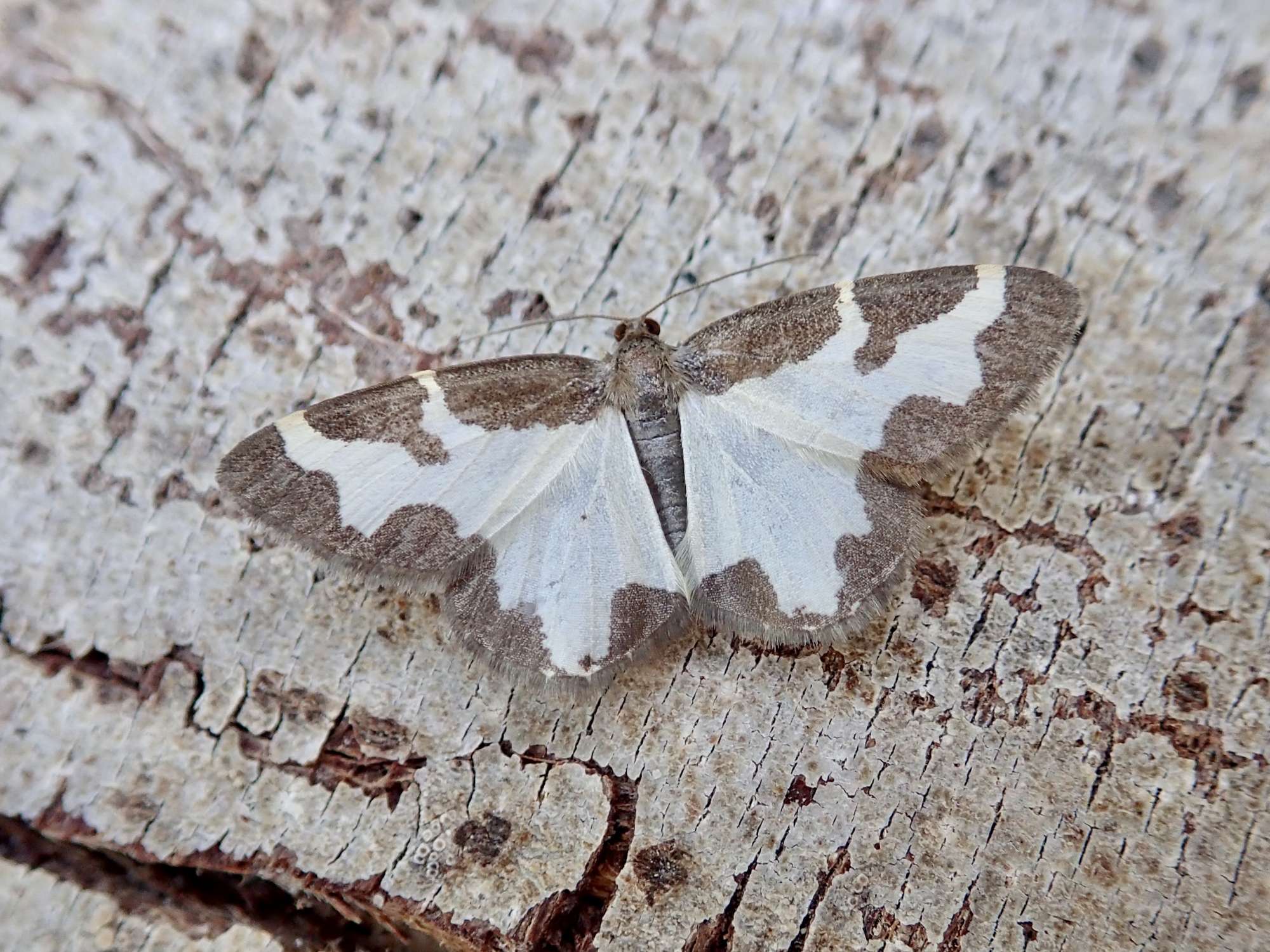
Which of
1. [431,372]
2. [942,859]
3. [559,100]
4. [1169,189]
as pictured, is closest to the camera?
[942,859]

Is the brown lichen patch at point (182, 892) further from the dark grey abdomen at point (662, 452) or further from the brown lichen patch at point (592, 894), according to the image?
the dark grey abdomen at point (662, 452)

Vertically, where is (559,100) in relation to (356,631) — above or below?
above

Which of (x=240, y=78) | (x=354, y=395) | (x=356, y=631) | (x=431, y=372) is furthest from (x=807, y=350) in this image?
(x=240, y=78)

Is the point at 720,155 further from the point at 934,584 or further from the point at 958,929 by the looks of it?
the point at 958,929

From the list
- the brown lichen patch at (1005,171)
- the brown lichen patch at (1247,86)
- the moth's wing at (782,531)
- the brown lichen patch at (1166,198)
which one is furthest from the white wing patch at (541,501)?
the brown lichen patch at (1247,86)

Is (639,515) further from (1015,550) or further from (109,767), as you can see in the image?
(109,767)

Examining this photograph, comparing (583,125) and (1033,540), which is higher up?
(583,125)

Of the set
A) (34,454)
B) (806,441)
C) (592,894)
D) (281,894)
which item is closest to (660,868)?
(592,894)
